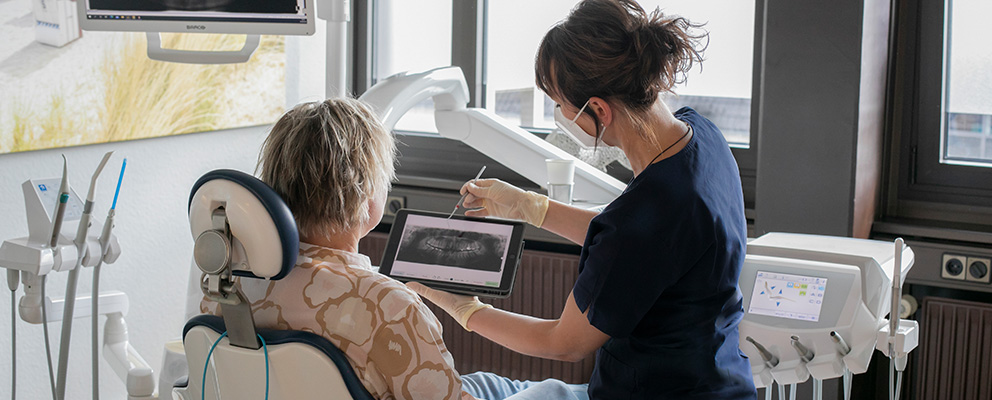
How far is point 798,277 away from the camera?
1733 millimetres

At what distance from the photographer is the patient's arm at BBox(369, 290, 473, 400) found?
129 cm

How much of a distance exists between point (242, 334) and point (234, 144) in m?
1.76

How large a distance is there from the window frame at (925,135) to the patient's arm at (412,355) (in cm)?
170

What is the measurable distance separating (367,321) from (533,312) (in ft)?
5.44

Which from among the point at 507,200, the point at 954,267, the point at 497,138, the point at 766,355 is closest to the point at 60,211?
the point at 507,200

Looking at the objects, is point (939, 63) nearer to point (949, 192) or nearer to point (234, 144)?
point (949, 192)

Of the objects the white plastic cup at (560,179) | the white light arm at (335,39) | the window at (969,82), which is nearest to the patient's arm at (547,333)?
the white plastic cup at (560,179)

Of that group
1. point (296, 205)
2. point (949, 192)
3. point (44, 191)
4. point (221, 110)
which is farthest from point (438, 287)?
point (949, 192)

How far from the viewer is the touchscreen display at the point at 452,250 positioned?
5.35 feet

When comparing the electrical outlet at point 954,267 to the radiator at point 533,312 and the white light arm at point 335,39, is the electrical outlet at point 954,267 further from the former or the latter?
the white light arm at point 335,39

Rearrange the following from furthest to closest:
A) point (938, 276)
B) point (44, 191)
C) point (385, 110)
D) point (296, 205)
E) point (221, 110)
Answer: point (221, 110)
point (938, 276)
point (385, 110)
point (44, 191)
point (296, 205)

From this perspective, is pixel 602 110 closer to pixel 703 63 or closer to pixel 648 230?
pixel 648 230

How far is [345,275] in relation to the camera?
133 centimetres

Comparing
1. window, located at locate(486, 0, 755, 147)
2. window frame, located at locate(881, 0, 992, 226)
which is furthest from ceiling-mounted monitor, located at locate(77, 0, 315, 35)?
window frame, located at locate(881, 0, 992, 226)
